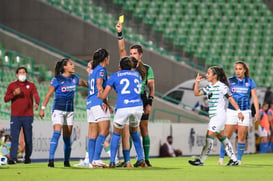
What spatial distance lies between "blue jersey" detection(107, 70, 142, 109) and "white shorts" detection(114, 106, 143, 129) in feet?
0.22

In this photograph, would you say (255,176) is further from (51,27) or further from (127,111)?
(51,27)

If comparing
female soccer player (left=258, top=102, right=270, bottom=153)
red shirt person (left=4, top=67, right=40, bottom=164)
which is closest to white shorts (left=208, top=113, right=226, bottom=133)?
red shirt person (left=4, top=67, right=40, bottom=164)

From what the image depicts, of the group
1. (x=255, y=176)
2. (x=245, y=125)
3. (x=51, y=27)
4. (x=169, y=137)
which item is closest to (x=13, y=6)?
(x=51, y=27)

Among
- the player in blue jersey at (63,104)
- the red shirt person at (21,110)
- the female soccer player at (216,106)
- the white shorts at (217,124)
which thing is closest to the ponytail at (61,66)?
the player in blue jersey at (63,104)

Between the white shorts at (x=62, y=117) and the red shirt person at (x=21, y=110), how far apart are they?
7.72 feet

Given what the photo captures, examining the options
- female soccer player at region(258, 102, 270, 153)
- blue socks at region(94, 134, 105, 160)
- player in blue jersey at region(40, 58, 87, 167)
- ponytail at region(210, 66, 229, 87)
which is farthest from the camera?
female soccer player at region(258, 102, 270, 153)

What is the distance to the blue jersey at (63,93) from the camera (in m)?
12.9

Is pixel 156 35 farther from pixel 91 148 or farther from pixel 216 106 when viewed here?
pixel 91 148

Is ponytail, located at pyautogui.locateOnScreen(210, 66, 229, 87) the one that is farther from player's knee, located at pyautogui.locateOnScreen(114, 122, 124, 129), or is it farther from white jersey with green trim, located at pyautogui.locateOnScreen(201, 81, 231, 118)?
player's knee, located at pyautogui.locateOnScreen(114, 122, 124, 129)

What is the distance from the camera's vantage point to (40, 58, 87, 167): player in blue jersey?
12859 mm

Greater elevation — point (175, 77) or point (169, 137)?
point (175, 77)

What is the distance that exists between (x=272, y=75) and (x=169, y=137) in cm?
1160

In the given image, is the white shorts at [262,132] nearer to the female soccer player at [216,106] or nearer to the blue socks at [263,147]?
the blue socks at [263,147]

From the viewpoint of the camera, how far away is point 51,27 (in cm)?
2881
